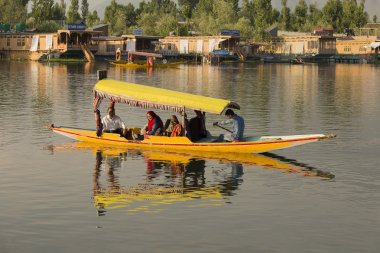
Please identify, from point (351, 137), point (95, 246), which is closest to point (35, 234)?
point (95, 246)

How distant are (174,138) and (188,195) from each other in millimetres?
7985

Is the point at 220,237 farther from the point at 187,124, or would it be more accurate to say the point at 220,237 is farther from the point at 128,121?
the point at 128,121

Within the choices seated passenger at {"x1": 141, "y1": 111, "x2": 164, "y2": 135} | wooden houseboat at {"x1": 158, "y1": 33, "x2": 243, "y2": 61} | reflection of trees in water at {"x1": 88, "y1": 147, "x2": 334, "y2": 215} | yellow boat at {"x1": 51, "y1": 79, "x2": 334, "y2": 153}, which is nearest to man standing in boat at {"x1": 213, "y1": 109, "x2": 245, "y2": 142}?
yellow boat at {"x1": 51, "y1": 79, "x2": 334, "y2": 153}

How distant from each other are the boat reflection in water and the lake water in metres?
0.04

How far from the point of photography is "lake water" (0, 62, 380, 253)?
20.4m

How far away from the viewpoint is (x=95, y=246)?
65.0 feet

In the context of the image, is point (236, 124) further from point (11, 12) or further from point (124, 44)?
point (11, 12)

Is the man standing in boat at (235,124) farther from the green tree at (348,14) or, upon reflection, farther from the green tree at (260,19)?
the green tree at (348,14)

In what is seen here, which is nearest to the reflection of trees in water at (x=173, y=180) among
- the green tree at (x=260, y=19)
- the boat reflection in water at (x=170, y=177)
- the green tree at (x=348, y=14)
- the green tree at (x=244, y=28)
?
the boat reflection in water at (x=170, y=177)

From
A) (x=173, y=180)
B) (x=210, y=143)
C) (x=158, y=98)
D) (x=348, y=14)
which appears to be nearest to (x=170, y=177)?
(x=173, y=180)

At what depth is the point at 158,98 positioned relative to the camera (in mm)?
34562

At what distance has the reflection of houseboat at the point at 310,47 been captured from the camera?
162625 mm

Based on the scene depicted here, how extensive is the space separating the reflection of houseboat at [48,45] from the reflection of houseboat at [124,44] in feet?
14.4

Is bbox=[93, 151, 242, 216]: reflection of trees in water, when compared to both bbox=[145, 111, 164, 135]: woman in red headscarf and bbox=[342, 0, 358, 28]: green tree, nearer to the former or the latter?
bbox=[145, 111, 164, 135]: woman in red headscarf
